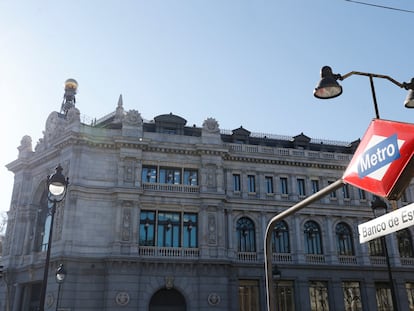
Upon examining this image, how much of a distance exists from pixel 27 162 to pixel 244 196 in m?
20.4

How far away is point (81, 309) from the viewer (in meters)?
29.8

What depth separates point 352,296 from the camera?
36125mm

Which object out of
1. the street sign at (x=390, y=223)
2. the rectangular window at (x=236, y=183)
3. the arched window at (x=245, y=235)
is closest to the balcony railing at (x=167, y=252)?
the arched window at (x=245, y=235)

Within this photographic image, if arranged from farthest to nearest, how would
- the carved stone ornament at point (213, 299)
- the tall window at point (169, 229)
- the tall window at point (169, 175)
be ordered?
1. the tall window at point (169, 175)
2. the tall window at point (169, 229)
3. the carved stone ornament at point (213, 299)

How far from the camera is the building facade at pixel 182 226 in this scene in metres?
31.7

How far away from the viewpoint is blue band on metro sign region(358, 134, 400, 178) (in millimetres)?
5254

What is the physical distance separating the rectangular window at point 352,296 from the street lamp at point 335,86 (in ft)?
101

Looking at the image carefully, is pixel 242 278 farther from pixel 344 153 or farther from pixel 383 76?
pixel 383 76

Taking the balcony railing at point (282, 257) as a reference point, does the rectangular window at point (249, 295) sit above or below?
below

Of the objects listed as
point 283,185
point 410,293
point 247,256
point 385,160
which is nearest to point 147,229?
A: point 247,256

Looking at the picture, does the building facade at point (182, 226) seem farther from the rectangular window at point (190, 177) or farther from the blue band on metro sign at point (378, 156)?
the blue band on metro sign at point (378, 156)

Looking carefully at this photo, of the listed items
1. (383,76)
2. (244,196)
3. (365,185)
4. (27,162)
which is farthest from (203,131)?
(365,185)

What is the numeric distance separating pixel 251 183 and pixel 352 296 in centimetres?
1286

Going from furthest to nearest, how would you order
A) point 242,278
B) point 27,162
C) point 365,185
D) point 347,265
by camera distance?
point 27,162, point 347,265, point 242,278, point 365,185
